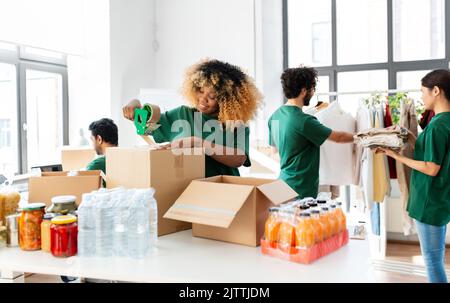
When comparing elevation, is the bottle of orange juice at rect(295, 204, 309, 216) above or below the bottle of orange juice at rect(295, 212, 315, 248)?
above

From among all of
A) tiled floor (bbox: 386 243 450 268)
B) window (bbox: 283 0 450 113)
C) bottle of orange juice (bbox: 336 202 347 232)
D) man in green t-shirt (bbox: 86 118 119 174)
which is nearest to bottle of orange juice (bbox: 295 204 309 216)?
bottle of orange juice (bbox: 336 202 347 232)

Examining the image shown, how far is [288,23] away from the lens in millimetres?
5086

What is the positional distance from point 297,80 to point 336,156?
753 millimetres

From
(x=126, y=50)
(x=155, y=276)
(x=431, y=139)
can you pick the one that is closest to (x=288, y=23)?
(x=126, y=50)

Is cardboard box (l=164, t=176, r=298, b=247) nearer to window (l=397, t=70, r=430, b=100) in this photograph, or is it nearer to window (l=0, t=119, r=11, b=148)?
window (l=0, t=119, r=11, b=148)

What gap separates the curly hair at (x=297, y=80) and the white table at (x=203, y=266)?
1.21 meters

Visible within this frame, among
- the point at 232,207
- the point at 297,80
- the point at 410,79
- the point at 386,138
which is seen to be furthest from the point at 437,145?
the point at 410,79

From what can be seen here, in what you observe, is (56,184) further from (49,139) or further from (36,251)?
(49,139)

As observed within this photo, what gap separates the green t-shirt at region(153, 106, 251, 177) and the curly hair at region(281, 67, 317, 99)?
1.96ft

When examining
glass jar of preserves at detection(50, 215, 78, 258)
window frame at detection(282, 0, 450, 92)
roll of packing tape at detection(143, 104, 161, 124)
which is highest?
window frame at detection(282, 0, 450, 92)

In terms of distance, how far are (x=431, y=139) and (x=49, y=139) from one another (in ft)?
11.8

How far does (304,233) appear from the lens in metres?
1.22

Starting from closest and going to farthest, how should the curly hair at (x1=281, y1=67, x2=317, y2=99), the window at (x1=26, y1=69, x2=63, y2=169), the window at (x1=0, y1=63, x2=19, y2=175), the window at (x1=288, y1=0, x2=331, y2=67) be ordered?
the curly hair at (x1=281, y1=67, x2=317, y2=99) < the window at (x1=0, y1=63, x2=19, y2=175) < the window at (x1=26, y1=69, x2=63, y2=169) < the window at (x1=288, y1=0, x2=331, y2=67)

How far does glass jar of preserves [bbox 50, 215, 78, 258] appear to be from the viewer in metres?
1.30
